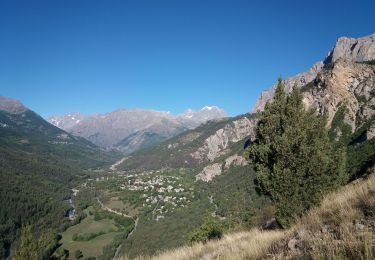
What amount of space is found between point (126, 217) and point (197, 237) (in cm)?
14127

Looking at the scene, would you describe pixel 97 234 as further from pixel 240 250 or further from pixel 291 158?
pixel 240 250

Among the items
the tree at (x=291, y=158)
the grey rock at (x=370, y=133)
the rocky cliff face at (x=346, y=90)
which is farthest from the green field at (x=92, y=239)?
the tree at (x=291, y=158)

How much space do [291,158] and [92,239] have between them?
6113 inches

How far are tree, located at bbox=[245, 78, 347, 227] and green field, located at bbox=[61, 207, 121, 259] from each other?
426 ft

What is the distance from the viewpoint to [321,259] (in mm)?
5316

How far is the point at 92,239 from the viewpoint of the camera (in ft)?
520

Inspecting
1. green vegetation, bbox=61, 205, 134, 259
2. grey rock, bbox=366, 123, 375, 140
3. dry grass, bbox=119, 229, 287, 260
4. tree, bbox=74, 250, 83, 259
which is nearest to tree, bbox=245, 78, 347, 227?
dry grass, bbox=119, 229, 287, 260

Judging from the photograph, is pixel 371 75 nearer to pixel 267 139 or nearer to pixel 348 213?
pixel 267 139

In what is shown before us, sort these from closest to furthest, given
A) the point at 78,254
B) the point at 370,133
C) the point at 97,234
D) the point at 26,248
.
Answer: the point at 26,248, the point at 370,133, the point at 78,254, the point at 97,234

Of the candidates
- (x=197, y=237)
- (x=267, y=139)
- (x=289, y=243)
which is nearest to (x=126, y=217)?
(x=197, y=237)

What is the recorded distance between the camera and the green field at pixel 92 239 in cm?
14388

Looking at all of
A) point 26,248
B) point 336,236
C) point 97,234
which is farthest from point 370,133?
point 336,236

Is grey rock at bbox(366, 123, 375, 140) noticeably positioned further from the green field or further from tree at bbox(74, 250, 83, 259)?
tree at bbox(74, 250, 83, 259)

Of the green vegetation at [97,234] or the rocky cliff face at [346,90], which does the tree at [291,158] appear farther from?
the rocky cliff face at [346,90]
